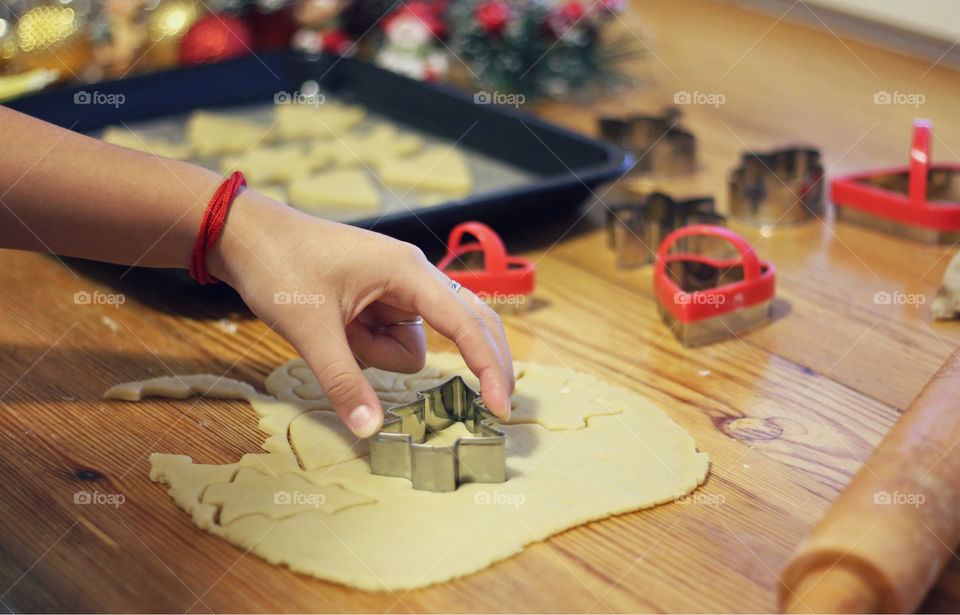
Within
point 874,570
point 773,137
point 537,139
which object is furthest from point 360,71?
point 874,570

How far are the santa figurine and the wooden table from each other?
0.63 meters

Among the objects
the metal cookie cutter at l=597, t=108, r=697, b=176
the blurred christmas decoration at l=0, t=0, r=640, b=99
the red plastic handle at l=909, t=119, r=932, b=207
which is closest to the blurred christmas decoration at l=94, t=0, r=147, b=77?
the blurred christmas decoration at l=0, t=0, r=640, b=99

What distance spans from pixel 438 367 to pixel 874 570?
56cm

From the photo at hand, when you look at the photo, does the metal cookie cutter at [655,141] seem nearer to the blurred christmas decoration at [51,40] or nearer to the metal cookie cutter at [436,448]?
the metal cookie cutter at [436,448]

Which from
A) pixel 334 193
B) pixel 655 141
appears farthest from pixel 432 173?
pixel 655 141

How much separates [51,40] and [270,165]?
66 cm

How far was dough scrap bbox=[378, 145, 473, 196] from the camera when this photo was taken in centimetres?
154

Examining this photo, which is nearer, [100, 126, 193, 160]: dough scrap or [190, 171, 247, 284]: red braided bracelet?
[190, 171, 247, 284]: red braided bracelet

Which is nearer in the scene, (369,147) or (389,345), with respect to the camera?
(389,345)

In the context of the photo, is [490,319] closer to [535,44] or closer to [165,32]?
[535,44]

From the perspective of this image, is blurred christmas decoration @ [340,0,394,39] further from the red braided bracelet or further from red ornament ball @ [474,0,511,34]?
the red braided bracelet

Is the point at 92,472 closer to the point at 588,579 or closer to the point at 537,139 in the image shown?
the point at 588,579

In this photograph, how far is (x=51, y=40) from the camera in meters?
1.95

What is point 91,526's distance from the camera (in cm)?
87
